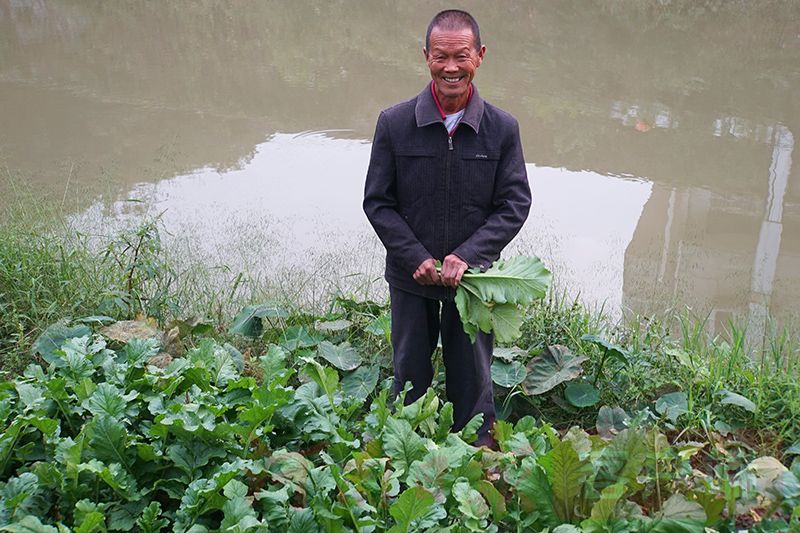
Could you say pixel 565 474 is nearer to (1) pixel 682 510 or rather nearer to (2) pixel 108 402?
(1) pixel 682 510

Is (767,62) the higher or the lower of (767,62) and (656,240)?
the higher

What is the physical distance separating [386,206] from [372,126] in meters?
4.14

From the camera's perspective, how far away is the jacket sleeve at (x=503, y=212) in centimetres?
261

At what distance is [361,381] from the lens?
3.09 metres

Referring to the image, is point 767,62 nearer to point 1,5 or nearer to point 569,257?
point 569,257

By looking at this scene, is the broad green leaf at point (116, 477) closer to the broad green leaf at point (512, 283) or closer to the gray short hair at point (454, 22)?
the broad green leaf at point (512, 283)

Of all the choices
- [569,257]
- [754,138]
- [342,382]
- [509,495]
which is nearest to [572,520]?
[509,495]

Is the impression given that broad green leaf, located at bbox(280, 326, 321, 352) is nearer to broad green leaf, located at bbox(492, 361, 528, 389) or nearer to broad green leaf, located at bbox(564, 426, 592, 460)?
broad green leaf, located at bbox(492, 361, 528, 389)

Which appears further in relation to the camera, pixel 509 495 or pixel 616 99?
pixel 616 99

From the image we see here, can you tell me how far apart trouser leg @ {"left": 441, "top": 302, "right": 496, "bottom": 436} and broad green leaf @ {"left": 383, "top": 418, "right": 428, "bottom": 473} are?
0.60 meters

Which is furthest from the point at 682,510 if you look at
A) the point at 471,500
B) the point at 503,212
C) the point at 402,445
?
the point at 503,212

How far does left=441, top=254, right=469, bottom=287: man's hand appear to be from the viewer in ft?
8.42

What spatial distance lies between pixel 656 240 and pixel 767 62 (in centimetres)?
411

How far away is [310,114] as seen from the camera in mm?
6941
